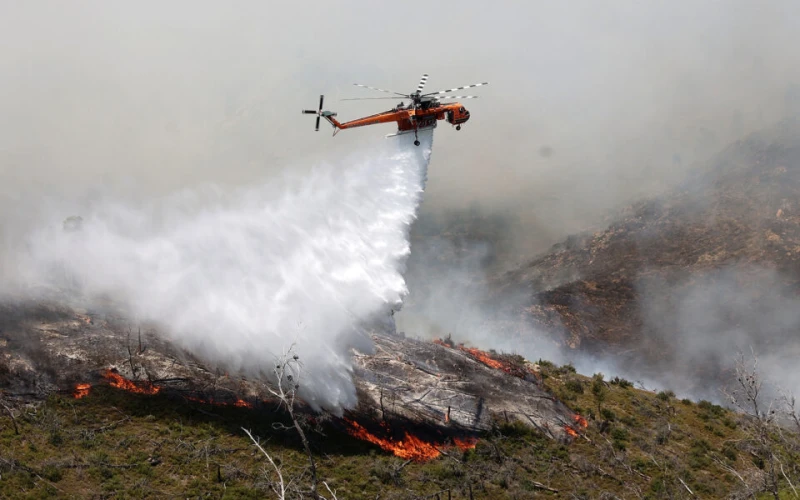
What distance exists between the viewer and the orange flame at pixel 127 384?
38.5 metres

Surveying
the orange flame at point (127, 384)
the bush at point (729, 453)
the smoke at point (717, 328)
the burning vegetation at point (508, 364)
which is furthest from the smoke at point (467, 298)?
the orange flame at point (127, 384)

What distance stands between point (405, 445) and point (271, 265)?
62.5 ft

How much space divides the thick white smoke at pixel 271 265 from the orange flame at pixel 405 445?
245cm

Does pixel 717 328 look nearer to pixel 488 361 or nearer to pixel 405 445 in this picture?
pixel 488 361

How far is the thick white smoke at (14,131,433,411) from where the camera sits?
142 ft

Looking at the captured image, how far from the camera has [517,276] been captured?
11556 centimetres

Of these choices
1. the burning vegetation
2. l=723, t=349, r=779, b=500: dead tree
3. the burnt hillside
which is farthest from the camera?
the burnt hillside

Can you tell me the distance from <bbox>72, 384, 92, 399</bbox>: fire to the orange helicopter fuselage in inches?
1094

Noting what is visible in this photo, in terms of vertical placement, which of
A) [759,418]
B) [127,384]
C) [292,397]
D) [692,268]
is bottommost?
[127,384]

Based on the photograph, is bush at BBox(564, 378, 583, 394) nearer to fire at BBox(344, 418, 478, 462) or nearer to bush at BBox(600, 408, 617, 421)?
bush at BBox(600, 408, 617, 421)

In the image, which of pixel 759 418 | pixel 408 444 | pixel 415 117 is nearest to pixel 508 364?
pixel 408 444

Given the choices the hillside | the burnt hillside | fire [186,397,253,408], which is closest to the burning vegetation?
the hillside

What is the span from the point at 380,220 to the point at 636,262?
225ft

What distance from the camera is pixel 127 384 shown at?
127 feet
